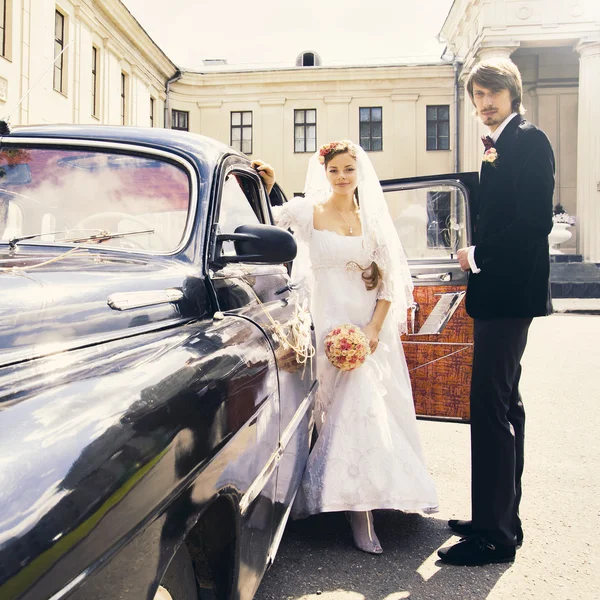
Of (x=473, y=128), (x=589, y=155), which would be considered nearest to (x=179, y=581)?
(x=589, y=155)

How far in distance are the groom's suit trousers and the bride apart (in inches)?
11.1

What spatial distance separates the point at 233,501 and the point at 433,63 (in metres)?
29.9

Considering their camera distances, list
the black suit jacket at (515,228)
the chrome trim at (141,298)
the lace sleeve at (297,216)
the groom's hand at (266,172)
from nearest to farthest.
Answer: the chrome trim at (141,298), the black suit jacket at (515,228), the groom's hand at (266,172), the lace sleeve at (297,216)

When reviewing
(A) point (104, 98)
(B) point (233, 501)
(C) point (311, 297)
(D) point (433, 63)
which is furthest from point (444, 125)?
(B) point (233, 501)

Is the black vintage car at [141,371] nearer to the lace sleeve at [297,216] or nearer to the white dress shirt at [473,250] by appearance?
the lace sleeve at [297,216]

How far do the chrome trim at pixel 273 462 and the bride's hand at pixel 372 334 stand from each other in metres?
0.55

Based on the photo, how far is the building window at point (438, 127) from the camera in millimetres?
28609

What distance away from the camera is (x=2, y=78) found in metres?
14.5

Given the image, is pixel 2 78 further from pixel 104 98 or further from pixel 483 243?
pixel 483 243

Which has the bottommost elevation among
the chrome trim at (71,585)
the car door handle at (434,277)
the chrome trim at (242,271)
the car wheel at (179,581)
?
the car wheel at (179,581)

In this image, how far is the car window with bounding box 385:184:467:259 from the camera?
3.97 metres

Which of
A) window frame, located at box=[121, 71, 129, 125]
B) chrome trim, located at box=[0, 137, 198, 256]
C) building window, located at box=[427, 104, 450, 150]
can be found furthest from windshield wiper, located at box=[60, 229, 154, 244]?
building window, located at box=[427, 104, 450, 150]

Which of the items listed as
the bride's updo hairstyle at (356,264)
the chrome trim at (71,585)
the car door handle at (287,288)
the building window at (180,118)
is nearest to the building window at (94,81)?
the building window at (180,118)

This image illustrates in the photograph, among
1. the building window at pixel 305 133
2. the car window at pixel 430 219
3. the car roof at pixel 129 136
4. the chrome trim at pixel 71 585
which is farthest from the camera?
the building window at pixel 305 133
